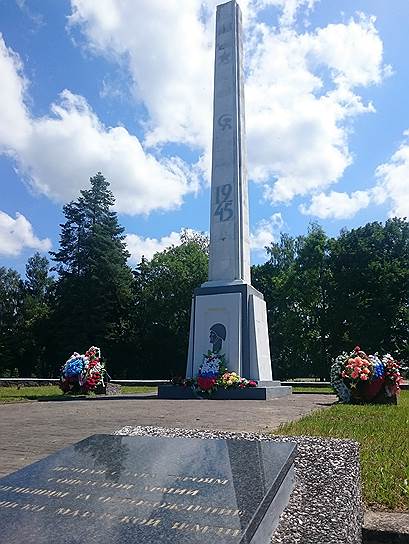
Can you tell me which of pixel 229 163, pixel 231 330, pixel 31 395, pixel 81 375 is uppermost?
pixel 229 163

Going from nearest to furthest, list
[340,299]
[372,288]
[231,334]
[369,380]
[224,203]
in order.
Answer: [369,380] → [231,334] → [224,203] → [372,288] → [340,299]

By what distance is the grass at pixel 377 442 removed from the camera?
10.7ft

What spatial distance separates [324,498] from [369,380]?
28.8ft

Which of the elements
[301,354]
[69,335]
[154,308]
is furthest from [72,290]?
[301,354]

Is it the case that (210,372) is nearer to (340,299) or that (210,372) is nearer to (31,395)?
(31,395)

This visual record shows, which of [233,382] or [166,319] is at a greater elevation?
[166,319]

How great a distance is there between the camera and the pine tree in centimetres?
3588

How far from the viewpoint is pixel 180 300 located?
3781 cm

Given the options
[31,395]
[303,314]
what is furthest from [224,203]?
[303,314]

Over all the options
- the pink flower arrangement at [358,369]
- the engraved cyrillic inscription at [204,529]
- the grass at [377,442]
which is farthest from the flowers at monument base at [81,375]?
the engraved cyrillic inscription at [204,529]

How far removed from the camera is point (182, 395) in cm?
1466

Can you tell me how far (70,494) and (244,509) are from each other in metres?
0.87

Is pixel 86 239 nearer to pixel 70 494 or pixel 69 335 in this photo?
pixel 69 335

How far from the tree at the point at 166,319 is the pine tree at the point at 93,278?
1.63 m
